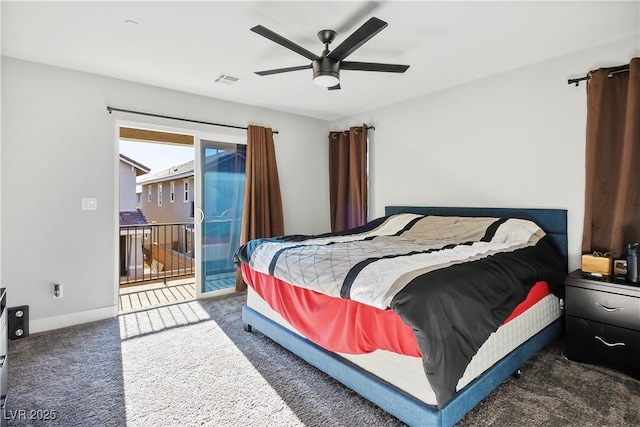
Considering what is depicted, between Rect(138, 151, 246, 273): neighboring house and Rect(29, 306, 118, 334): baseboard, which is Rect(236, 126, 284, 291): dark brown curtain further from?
Rect(29, 306, 118, 334): baseboard

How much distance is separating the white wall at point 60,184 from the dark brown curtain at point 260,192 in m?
1.12

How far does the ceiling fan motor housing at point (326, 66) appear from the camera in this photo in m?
2.28

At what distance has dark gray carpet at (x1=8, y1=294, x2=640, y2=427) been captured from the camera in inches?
67.7

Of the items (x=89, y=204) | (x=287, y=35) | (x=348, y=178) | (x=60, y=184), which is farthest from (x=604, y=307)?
(x=60, y=184)

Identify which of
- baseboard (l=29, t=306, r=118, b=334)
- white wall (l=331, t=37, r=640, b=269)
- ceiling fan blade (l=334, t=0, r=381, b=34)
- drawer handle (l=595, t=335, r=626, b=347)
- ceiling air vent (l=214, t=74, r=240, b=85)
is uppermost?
ceiling air vent (l=214, t=74, r=240, b=85)

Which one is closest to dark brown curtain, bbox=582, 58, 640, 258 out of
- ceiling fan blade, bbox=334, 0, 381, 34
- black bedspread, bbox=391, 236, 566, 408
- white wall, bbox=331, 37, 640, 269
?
white wall, bbox=331, 37, 640, 269

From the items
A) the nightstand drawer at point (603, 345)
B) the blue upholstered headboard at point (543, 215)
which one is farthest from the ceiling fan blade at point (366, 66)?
the nightstand drawer at point (603, 345)

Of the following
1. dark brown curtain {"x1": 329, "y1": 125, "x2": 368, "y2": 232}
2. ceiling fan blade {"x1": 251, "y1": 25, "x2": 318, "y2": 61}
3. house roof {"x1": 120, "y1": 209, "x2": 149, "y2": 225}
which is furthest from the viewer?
house roof {"x1": 120, "y1": 209, "x2": 149, "y2": 225}

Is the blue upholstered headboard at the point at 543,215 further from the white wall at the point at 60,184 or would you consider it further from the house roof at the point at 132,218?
the house roof at the point at 132,218

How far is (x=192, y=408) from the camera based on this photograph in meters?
1.83

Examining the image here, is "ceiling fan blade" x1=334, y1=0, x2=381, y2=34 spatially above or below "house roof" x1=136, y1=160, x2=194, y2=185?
above

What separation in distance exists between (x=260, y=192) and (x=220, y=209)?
0.56 meters

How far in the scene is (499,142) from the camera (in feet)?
10.7

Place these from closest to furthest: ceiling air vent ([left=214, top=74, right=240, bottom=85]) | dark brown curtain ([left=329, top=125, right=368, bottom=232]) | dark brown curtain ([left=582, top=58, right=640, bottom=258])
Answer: dark brown curtain ([left=582, top=58, right=640, bottom=258])
ceiling air vent ([left=214, top=74, right=240, bottom=85])
dark brown curtain ([left=329, top=125, right=368, bottom=232])
